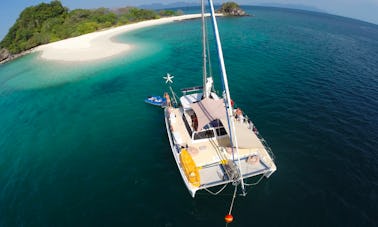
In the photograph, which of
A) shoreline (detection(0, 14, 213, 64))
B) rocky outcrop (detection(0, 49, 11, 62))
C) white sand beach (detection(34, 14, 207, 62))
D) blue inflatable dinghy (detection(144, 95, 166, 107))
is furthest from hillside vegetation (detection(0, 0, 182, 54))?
blue inflatable dinghy (detection(144, 95, 166, 107))

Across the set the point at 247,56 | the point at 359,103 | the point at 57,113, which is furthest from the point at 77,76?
the point at 359,103

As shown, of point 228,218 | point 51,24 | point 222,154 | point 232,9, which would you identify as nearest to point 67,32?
point 51,24

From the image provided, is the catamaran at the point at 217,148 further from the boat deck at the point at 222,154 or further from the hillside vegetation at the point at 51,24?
the hillside vegetation at the point at 51,24

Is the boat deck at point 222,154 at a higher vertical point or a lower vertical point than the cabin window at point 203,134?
lower

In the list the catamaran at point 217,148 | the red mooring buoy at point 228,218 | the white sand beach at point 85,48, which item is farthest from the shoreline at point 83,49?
the red mooring buoy at point 228,218

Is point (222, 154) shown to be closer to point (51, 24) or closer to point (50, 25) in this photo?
point (50, 25)

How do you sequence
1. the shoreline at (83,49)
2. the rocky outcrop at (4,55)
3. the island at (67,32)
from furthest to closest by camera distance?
the rocky outcrop at (4,55)
the island at (67,32)
the shoreline at (83,49)

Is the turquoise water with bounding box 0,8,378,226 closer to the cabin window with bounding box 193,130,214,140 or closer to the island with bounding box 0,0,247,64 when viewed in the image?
the cabin window with bounding box 193,130,214,140
